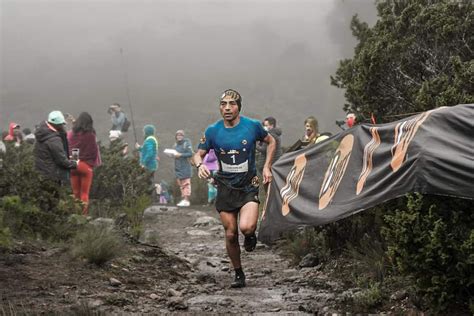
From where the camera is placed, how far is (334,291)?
6020mm

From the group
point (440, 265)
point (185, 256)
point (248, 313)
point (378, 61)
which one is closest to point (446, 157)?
point (440, 265)

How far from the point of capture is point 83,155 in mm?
11664

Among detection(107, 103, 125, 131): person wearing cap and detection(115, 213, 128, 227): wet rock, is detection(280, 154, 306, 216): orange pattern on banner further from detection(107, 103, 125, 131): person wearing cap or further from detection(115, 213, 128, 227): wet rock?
detection(107, 103, 125, 131): person wearing cap

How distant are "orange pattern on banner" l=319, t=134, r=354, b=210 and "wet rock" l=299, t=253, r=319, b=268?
1.47 m

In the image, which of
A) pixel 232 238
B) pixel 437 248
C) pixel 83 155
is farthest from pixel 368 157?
pixel 83 155

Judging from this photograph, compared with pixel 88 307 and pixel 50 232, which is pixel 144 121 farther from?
pixel 88 307

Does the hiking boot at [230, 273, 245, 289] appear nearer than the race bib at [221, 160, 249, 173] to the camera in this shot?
Yes

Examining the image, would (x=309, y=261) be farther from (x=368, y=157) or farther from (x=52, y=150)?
(x=52, y=150)

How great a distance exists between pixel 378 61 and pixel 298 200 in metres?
1.97

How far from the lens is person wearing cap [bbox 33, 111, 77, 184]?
400 inches

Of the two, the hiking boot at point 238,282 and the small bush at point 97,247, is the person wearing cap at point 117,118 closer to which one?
the small bush at point 97,247

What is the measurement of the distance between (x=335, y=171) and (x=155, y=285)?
2239 millimetres

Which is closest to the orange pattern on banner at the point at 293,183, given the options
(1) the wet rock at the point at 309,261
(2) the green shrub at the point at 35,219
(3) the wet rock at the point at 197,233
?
(1) the wet rock at the point at 309,261

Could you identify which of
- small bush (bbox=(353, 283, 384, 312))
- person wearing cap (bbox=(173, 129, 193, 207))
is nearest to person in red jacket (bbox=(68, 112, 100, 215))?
person wearing cap (bbox=(173, 129, 193, 207))
